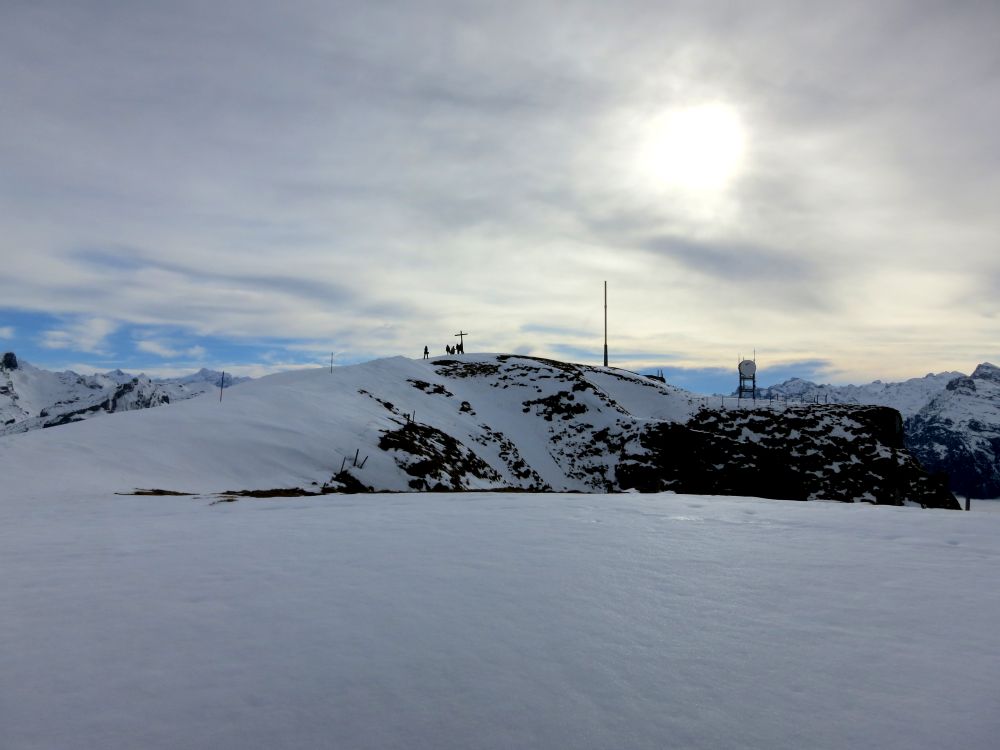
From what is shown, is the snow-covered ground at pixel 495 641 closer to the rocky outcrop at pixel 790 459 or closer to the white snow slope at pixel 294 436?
the white snow slope at pixel 294 436

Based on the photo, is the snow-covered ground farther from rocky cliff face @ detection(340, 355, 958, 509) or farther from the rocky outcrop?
the rocky outcrop

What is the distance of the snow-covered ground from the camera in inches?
138

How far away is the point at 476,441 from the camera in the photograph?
41594 millimetres

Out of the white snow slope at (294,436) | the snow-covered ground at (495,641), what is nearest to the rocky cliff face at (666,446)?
the white snow slope at (294,436)

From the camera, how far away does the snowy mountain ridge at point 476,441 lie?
1967cm

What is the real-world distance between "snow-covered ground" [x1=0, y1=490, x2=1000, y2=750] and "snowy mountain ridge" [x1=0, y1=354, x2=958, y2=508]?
11.2 metres

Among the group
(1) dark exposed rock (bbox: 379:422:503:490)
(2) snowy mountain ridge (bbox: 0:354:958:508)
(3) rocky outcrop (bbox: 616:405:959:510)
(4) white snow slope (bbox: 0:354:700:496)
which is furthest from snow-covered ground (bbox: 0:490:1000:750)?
(3) rocky outcrop (bbox: 616:405:959:510)

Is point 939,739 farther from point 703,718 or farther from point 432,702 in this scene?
point 432,702

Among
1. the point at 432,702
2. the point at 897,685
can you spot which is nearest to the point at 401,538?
the point at 432,702

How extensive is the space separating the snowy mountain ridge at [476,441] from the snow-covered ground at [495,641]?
443 inches

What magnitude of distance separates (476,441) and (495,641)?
121ft

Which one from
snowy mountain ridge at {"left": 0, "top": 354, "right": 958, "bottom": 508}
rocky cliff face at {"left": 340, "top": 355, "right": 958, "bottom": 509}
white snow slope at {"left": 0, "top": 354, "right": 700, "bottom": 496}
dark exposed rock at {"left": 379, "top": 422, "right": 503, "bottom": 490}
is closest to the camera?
white snow slope at {"left": 0, "top": 354, "right": 700, "bottom": 496}

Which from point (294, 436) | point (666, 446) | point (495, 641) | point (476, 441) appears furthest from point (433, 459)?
point (495, 641)

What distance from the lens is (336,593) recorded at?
5.98 m
